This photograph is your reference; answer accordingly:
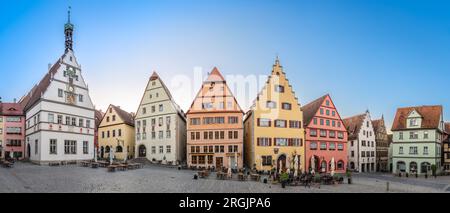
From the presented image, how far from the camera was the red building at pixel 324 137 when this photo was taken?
44406mm

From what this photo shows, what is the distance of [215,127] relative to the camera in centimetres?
4062

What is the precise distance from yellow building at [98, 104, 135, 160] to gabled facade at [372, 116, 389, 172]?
47287mm

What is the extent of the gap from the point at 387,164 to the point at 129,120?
175 ft

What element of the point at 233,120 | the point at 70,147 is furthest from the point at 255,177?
the point at 70,147

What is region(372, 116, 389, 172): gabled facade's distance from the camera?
5828 cm

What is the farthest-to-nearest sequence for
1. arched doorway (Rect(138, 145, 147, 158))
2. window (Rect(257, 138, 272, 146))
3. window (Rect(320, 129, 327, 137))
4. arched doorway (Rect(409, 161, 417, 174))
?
arched doorway (Rect(409, 161, 417, 174)), arched doorway (Rect(138, 145, 147, 158)), window (Rect(320, 129, 327, 137)), window (Rect(257, 138, 272, 146))

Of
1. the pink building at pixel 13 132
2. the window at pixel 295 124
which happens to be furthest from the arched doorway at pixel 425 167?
the pink building at pixel 13 132

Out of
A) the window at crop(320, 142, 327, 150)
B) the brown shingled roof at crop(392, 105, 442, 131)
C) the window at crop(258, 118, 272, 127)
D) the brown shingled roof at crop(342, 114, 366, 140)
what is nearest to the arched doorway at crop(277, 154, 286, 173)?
the window at crop(258, 118, 272, 127)

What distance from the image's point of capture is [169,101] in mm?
44562

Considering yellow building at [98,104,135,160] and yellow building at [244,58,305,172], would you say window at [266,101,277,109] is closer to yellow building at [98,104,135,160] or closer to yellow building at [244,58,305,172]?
yellow building at [244,58,305,172]

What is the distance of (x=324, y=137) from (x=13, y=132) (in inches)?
1943

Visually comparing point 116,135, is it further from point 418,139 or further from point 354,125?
point 418,139
